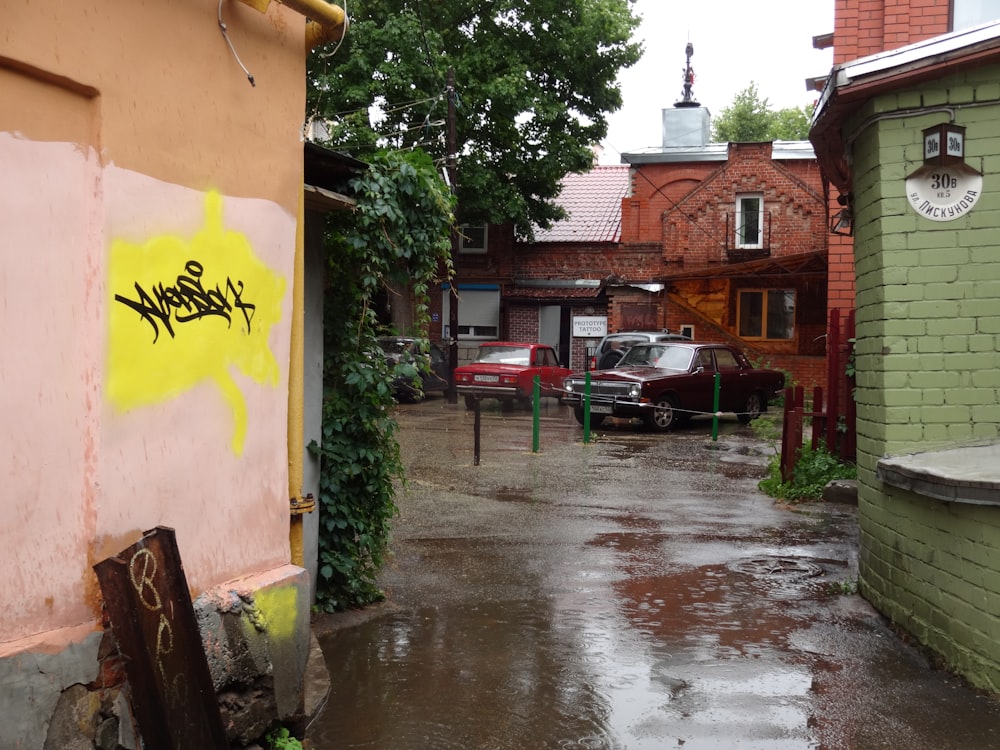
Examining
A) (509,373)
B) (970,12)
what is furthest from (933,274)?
(509,373)

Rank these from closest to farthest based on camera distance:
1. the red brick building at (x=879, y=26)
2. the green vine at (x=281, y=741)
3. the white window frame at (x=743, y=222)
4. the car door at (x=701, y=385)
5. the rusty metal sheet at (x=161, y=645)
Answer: the rusty metal sheet at (x=161, y=645)
the green vine at (x=281, y=741)
the red brick building at (x=879, y=26)
the car door at (x=701, y=385)
the white window frame at (x=743, y=222)

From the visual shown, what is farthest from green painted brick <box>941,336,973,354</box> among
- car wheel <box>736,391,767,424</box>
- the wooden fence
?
car wheel <box>736,391,767,424</box>

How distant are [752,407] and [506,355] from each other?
562cm

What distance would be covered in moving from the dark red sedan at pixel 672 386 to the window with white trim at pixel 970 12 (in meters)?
8.07

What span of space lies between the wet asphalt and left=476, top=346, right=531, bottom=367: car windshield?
11433 mm

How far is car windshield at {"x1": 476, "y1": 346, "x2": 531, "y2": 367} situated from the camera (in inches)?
897

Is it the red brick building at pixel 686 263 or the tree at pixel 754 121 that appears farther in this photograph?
the tree at pixel 754 121

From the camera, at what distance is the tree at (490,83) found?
24.8 metres

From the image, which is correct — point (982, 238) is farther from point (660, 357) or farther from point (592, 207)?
point (592, 207)

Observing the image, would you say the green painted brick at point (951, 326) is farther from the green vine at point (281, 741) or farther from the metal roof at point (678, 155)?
the metal roof at point (678, 155)

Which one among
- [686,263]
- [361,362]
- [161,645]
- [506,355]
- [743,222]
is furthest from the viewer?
[686,263]

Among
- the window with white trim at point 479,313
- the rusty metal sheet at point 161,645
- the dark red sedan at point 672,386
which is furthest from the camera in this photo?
the window with white trim at point 479,313

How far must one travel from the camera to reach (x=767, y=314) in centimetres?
2864

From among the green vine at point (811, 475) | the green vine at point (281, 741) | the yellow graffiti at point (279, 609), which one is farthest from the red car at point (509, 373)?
the green vine at point (281, 741)
